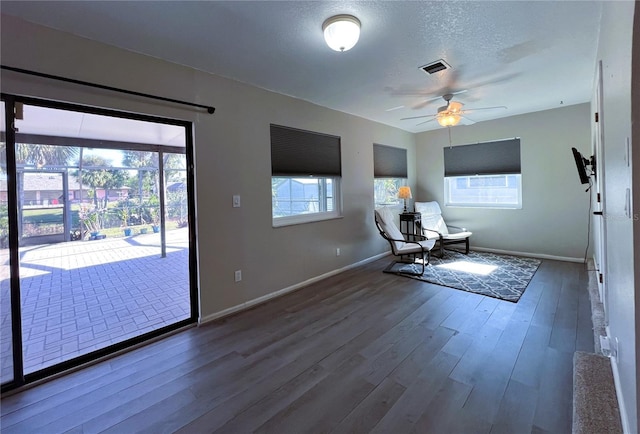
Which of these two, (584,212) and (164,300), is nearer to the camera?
(164,300)

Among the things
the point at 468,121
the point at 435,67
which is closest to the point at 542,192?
the point at 468,121

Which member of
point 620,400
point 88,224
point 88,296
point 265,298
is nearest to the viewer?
point 620,400

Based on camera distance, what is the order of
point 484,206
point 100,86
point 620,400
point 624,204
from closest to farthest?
point 624,204 < point 620,400 < point 100,86 < point 484,206

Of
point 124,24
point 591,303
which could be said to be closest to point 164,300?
point 124,24

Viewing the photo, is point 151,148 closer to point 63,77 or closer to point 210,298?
point 63,77

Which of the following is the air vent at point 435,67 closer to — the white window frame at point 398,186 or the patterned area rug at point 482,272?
the white window frame at point 398,186

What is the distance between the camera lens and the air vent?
2.76 metres

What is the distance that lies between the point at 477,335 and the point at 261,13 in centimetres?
302

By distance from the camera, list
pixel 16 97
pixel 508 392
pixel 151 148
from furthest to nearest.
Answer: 1. pixel 151 148
2. pixel 16 97
3. pixel 508 392

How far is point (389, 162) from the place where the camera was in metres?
5.52

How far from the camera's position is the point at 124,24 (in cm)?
204

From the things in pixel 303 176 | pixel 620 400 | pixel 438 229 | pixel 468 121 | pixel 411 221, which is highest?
pixel 468 121

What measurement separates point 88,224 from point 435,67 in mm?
3720

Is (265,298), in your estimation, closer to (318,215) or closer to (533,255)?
(318,215)
